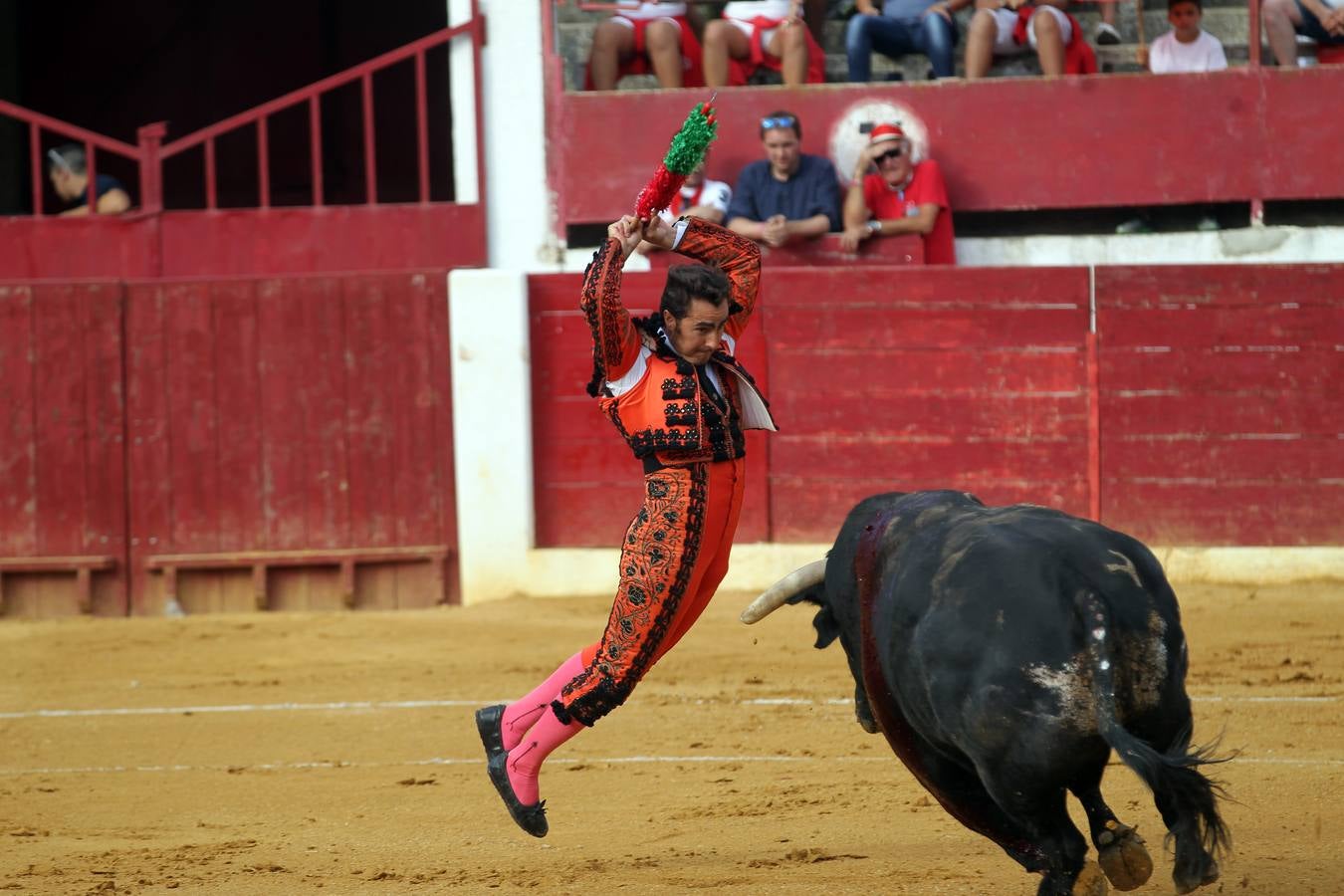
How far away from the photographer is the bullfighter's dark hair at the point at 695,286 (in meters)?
4.10

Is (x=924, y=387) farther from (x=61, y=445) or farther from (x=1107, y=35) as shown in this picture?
(x=61, y=445)

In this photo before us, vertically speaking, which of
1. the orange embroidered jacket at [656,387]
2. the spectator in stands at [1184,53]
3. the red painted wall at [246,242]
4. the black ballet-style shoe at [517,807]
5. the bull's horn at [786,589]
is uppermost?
the spectator in stands at [1184,53]

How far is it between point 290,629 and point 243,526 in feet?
2.59

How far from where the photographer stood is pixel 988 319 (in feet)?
30.4

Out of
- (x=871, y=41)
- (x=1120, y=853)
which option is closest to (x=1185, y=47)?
(x=871, y=41)

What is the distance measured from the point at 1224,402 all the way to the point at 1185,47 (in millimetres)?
2061

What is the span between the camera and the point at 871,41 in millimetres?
10125

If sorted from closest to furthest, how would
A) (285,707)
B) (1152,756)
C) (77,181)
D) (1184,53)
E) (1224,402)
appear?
(1152,756)
(285,707)
(1224,402)
(1184,53)
(77,181)

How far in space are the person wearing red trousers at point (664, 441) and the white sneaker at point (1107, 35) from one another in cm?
684

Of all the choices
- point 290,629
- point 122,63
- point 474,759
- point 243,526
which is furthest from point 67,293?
point 122,63

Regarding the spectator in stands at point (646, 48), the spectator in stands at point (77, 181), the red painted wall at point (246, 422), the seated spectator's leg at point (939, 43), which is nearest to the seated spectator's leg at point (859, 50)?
the seated spectator's leg at point (939, 43)

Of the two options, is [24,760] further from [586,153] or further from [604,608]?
[586,153]

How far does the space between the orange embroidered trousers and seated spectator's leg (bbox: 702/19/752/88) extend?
5995 mm

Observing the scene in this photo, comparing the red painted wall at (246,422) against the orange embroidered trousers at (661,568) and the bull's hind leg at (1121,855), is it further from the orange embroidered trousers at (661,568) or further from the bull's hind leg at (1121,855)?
the bull's hind leg at (1121,855)
